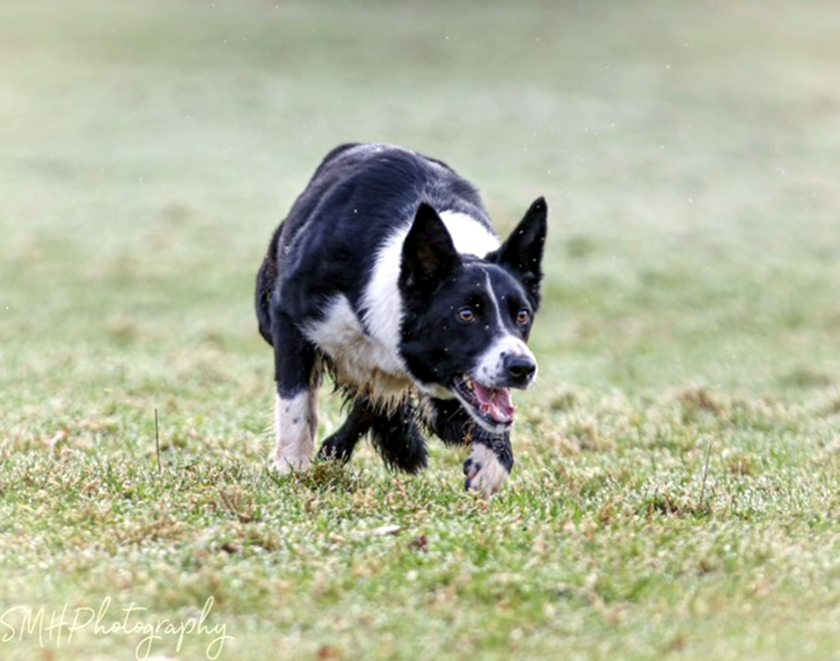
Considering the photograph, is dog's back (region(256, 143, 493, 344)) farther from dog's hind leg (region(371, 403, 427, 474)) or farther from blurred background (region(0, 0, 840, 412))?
blurred background (region(0, 0, 840, 412))

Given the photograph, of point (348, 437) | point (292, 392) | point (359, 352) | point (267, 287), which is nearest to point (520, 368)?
point (359, 352)

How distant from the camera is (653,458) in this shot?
10.3 meters

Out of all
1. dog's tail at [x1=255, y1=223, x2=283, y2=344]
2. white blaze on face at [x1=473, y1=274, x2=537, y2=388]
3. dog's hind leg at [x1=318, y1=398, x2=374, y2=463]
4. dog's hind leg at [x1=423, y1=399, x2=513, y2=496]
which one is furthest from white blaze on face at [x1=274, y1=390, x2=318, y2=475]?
white blaze on face at [x1=473, y1=274, x2=537, y2=388]

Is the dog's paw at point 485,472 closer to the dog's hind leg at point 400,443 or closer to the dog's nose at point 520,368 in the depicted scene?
the dog's nose at point 520,368

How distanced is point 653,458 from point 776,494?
1.79 metres

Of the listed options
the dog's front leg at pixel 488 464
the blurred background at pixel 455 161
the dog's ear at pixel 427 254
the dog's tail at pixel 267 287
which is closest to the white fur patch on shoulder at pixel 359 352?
the dog's ear at pixel 427 254

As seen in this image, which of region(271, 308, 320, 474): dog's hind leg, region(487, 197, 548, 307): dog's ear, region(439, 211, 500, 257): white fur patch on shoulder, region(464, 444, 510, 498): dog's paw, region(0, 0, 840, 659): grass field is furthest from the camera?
region(271, 308, 320, 474): dog's hind leg

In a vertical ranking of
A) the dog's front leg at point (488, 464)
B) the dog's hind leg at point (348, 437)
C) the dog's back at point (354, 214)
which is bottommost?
the dog's hind leg at point (348, 437)

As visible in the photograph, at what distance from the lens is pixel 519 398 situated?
13.4m

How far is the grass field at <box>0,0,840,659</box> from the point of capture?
620cm

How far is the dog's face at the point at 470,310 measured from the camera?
26.1 ft

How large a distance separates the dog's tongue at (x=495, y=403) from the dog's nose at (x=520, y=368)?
14.3 inches

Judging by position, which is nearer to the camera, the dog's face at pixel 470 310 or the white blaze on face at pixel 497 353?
the white blaze on face at pixel 497 353

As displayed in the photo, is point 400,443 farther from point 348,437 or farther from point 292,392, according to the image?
point 292,392
